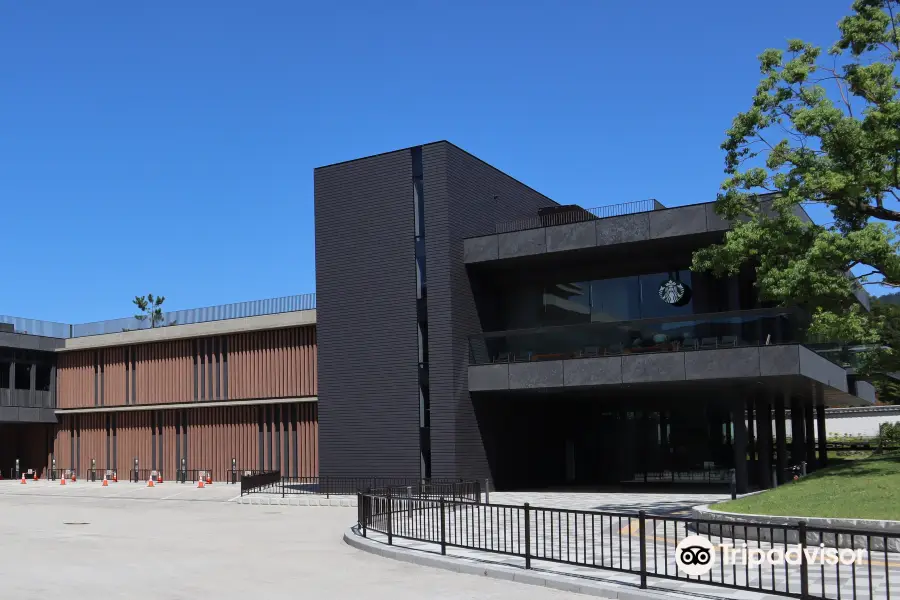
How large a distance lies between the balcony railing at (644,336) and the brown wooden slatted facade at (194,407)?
450 inches

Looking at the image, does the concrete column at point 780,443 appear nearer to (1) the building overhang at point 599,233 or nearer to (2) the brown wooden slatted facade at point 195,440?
(1) the building overhang at point 599,233

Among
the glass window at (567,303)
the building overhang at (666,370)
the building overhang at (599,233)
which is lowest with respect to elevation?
the building overhang at (666,370)

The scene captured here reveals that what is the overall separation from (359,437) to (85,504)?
31.3 feet

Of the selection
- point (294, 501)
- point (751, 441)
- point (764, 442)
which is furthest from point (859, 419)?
point (294, 501)

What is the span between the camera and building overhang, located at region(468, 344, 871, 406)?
27.9m

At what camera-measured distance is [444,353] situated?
3272 cm

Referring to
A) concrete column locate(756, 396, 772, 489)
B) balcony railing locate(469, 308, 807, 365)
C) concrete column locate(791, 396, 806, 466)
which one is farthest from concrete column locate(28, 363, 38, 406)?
concrete column locate(791, 396, 806, 466)

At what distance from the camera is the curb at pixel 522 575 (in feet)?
39.1

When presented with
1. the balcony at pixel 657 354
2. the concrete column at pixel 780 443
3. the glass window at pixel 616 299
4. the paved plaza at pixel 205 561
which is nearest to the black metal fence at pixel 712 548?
the paved plaza at pixel 205 561

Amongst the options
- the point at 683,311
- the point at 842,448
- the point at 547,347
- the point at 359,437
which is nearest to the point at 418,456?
the point at 359,437

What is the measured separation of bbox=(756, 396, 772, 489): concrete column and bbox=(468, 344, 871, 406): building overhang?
2581mm

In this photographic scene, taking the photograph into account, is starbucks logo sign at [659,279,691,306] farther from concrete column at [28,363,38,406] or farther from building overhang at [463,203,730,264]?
concrete column at [28,363,38,406]

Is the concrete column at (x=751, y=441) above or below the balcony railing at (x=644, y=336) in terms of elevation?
below

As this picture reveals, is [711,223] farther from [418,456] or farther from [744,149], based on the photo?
[418,456]
